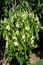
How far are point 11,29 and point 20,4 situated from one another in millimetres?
550

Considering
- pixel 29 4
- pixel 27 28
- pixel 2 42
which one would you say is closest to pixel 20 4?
pixel 29 4

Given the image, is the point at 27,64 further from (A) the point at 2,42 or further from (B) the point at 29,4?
(B) the point at 29,4

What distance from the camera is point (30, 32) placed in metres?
3.68

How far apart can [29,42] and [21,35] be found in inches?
8.0

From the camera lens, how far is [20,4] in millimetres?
3850

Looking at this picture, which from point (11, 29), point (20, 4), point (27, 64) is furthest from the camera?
point (27, 64)

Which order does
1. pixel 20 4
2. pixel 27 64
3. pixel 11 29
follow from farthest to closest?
pixel 27 64
pixel 20 4
pixel 11 29

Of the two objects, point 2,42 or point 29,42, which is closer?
point 29,42

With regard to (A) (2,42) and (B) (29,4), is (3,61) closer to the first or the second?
(A) (2,42)

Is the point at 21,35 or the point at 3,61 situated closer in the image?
the point at 21,35

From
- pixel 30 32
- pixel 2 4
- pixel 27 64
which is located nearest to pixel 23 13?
pixel 30 32

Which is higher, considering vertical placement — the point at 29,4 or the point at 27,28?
the point at 29,4

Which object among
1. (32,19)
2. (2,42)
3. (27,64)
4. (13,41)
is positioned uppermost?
(32,19)

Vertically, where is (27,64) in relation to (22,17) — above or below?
below
